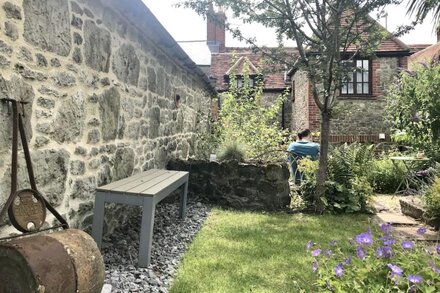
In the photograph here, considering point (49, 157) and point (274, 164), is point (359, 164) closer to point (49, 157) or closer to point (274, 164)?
point (274, 164)

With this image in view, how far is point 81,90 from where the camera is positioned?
3.39m

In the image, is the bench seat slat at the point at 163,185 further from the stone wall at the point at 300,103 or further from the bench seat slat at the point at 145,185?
the stone wall at the point at 300,103

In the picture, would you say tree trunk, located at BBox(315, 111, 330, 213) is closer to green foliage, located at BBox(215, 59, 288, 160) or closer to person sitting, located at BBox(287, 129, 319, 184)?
green foliage, located at BBox(215, 59, 288, 160)

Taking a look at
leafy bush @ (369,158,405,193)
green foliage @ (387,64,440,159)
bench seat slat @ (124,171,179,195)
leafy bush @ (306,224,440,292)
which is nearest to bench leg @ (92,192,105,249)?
bench seat slat @ (124,171,179,195)

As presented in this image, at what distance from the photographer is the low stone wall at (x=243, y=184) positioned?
6.10 m

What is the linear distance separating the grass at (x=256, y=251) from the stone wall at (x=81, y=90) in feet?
3.88

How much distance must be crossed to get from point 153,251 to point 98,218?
0.71m

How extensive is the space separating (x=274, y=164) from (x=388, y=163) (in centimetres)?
440

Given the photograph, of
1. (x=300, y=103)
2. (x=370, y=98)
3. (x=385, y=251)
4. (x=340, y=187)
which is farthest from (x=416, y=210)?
(x=300, y=103)

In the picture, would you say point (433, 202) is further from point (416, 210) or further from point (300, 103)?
point (300, 103)

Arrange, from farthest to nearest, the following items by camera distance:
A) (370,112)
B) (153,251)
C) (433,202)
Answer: (370,112), (433,202), (153,251)

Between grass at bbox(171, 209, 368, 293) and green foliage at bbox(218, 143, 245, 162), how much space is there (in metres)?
1.12

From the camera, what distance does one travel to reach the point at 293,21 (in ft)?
19.6

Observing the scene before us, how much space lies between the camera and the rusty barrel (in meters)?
1.85
